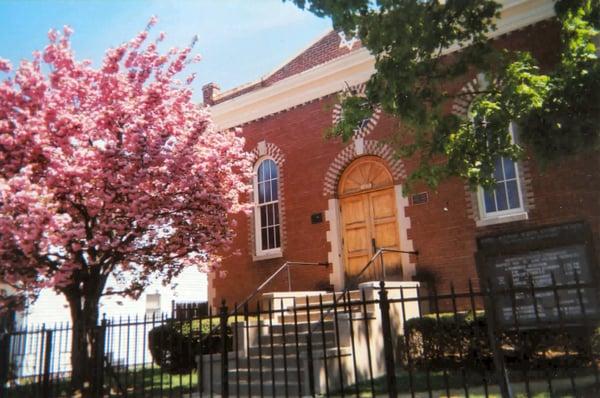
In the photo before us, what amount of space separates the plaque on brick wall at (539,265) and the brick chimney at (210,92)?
10964 millimetres

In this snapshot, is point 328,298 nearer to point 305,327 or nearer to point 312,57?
point 305,327

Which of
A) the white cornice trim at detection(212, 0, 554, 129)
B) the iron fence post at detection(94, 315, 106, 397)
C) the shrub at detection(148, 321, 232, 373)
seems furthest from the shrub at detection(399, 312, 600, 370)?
the white cornice trim at detection(212, 0, 554, 129)

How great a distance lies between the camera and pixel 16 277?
918cm

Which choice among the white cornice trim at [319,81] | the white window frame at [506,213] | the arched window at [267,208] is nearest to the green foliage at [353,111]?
the white window frame at [506,213]

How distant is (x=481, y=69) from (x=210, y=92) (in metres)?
10.8

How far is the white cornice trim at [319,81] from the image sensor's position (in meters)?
11.8

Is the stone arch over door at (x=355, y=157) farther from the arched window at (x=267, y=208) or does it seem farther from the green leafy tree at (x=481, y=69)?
the green leafy tree at (x=481, y=69)

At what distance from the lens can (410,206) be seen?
12.8 meters

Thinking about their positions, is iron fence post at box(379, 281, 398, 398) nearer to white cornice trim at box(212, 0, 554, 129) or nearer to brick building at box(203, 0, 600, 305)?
brick building at box(203, 0, 600, 305)

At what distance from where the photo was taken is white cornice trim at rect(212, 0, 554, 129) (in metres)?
11.8

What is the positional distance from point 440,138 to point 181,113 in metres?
4.86

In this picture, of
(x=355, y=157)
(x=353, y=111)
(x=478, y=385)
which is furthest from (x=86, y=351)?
(x=355, y=157)

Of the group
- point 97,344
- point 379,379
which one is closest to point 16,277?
point 97,344

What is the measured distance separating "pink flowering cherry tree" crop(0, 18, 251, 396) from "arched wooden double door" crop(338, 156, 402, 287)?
12.8 feet
